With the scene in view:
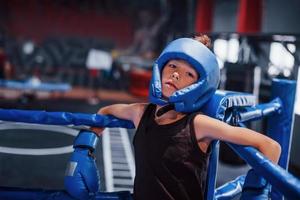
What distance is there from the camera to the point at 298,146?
4.26 meters

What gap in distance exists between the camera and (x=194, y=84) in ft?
4.50

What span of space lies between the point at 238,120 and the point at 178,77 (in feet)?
1.62

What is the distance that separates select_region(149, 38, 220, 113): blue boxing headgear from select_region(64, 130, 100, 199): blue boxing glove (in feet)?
1.32

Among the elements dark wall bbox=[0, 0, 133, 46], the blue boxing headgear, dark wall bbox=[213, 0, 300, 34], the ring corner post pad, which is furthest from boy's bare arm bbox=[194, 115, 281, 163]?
dark wall bbox=[0, 0, 133, 46]

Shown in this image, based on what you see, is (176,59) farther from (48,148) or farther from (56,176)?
(48,148)

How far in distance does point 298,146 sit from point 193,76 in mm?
3295

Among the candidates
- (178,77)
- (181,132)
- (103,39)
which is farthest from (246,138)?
(103,39)

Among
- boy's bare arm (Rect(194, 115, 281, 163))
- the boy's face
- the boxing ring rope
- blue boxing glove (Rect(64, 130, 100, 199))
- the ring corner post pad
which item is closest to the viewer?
the boxing ring rope

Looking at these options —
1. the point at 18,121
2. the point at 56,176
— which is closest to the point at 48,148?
the point at 56,176

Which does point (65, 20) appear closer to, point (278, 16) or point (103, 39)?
point (103, 39)

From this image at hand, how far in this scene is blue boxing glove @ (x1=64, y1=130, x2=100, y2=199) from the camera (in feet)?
5.06

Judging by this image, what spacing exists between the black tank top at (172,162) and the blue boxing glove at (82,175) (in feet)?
0.79

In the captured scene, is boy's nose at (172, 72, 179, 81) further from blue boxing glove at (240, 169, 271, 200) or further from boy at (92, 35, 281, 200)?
blue boxing glove at (240, 169, 271, 200)

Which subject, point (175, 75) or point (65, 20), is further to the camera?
point (65, 20)
